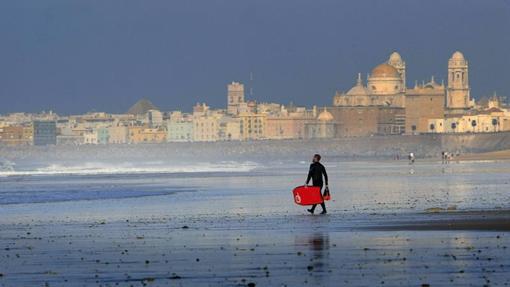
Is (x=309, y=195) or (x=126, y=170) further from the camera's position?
(x=126, y=170)

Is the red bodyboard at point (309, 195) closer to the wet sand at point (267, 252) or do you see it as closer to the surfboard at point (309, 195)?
the surfboard at point (309, 195)

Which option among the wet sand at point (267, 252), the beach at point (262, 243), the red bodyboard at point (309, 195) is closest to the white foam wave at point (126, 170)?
the beach at point (262, 243)

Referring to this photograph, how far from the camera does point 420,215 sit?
25906mm

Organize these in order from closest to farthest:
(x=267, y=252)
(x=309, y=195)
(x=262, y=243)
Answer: (x=267, y=252)
(x=262, y=243)
(x=309, y=195)

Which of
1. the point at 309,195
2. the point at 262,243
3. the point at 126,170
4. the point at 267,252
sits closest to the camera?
the point at 267,252

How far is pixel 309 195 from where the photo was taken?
27344 mm

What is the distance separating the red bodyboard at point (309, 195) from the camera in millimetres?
27250

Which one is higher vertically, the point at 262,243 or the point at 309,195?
the point at 309,195

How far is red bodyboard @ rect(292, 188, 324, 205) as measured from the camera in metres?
27.2

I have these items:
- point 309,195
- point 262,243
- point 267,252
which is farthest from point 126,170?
point 267,252

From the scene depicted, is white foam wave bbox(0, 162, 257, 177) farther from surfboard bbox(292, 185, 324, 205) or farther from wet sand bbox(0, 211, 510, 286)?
wet sand bbox(0, 211, 510, 286)

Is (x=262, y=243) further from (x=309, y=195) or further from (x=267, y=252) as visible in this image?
(x=309, y=195)

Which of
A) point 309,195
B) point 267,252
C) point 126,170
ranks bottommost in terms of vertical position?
point 267,252

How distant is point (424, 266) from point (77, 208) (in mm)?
17340
